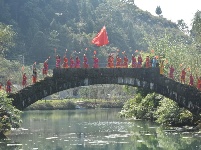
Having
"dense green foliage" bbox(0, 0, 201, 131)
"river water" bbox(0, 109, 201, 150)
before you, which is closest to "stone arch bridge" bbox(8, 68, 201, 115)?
"river water" bbox(0, 109, 201, 150)

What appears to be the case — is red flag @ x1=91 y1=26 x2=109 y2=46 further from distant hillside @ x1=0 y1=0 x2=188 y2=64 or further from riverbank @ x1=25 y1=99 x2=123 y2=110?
distant hillside @ x1=0 y1=0 x2=188 y2=64

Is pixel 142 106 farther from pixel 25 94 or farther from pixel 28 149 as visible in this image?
pixel 28 149

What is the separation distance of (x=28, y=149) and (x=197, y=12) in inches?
2045

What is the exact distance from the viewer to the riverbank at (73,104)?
85.1 m

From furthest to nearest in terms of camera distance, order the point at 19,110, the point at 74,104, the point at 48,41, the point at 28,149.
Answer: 1. the point at 48,41
2. the point at 74,104
3. the point at 19,110
4. the point at 28,149

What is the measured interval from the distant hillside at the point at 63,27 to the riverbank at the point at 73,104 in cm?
2881

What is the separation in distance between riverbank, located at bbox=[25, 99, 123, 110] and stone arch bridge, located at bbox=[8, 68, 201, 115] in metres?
43.8

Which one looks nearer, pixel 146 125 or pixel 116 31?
pixel 146 125

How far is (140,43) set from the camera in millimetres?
155750

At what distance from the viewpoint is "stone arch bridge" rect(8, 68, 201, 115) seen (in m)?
39.3

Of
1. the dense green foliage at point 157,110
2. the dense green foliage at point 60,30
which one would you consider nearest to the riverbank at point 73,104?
the dense green foliage at point 60,30

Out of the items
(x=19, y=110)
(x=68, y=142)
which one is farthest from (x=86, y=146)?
(x=19, y=110)

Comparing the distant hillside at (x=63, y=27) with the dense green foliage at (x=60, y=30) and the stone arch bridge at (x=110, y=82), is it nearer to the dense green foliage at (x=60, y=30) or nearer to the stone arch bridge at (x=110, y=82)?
the dense green foliage at (x=60, y=30)

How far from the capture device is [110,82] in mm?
Answer: 40156
